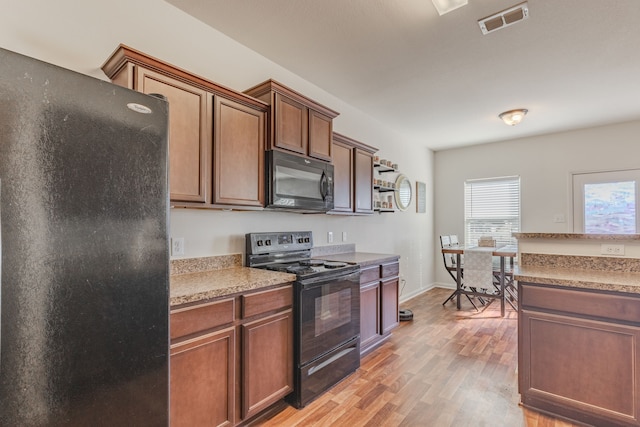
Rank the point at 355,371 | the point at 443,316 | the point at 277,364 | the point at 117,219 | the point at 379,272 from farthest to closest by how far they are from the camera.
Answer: the point at 443,316
the point at 379,272
the point at 355,371
the point at 277,364
the point at 117,219

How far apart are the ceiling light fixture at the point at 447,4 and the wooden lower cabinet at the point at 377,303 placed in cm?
205

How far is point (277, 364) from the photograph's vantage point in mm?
1970

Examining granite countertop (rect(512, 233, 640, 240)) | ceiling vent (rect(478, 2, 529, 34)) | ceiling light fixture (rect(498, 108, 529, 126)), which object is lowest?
granite countertop (rect(512, 233, 640, 240))

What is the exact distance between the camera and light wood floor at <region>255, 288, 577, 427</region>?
6.46 feet

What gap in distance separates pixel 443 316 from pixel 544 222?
2.37m

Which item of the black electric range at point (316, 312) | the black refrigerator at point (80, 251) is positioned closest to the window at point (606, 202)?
the black electric range at point (316, 312)

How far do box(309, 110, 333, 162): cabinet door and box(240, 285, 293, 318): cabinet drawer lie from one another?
1.17 metres

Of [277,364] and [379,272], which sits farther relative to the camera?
[379,272]

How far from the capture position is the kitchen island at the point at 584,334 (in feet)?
5.70

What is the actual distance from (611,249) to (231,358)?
251 cm

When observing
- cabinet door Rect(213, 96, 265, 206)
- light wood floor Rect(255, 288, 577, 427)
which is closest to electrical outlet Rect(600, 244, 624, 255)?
light wood floor Rect(255, 288, 577, 427)

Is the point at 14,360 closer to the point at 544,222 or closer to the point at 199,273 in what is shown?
the point at 199,273

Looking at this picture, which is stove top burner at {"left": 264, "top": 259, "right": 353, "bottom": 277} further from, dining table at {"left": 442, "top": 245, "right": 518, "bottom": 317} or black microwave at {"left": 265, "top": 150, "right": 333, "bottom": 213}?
dining table at {"left": 442, "top": 245, "right": 518, "bottom": 317}

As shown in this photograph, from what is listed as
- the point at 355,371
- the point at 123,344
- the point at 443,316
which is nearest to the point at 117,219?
the point at 123,344
